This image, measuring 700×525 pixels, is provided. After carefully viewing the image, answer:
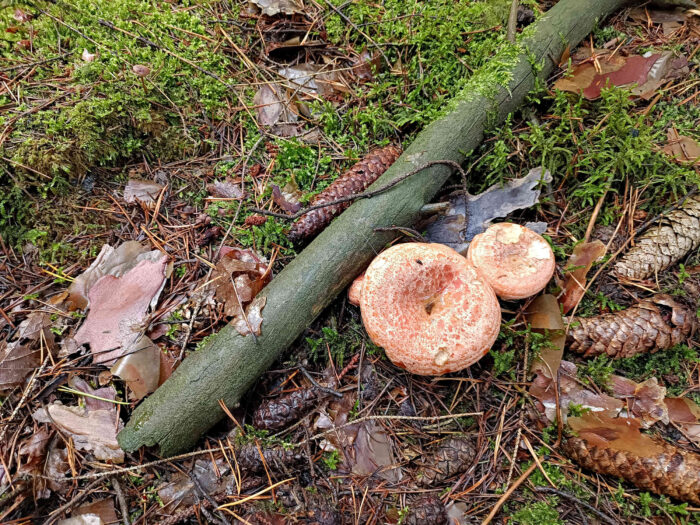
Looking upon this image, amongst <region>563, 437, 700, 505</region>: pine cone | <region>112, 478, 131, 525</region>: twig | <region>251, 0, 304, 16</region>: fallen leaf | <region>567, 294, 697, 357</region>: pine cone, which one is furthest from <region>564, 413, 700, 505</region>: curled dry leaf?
<region>251, 0, 304, 16</region>: fallen leaf

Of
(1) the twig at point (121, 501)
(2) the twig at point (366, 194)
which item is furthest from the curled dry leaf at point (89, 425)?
(2) the twig at point (366, 194)

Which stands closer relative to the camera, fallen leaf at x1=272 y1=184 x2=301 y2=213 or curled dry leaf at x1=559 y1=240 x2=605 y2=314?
curled dry leaf at x1=559 y1=240 x2=605 y2=314

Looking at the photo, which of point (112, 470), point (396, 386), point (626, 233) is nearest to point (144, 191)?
point (112, 470)

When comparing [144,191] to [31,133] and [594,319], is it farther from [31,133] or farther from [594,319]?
[594,319]

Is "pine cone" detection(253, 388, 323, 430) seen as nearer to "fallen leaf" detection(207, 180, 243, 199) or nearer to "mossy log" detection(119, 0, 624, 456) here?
"mossy log" detection(119, 0, 624, 456)

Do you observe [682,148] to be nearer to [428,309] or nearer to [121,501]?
[428,309]
